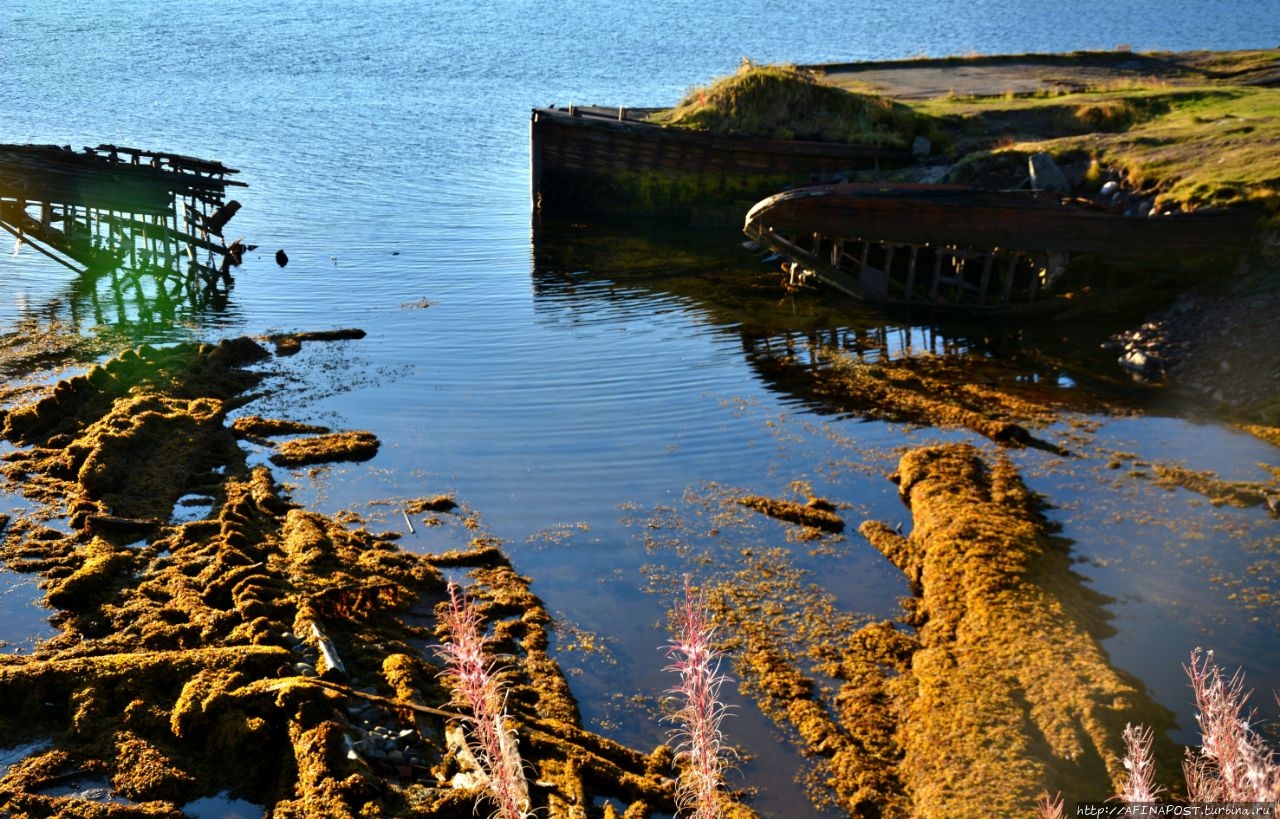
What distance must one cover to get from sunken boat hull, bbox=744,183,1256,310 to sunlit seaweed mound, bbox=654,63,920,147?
30.8 ft

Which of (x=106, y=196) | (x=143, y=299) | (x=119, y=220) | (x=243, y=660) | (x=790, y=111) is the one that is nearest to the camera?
(x=243, y=660)

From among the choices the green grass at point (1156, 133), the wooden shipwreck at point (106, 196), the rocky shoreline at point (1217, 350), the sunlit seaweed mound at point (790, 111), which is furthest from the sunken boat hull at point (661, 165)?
the rocky shoreline at point (1217, 350)

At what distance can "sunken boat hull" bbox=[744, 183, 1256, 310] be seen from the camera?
85.7 ft

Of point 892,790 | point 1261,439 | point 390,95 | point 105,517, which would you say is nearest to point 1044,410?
point 1261,439

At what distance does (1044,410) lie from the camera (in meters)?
21.6

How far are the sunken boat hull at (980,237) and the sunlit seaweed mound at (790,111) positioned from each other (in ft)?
30.8

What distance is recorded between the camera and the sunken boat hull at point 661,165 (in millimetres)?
38906

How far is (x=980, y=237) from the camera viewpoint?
27750mm

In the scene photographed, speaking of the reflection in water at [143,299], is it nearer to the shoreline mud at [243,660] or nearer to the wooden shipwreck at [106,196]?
the wooden shipwreck at [106,196]

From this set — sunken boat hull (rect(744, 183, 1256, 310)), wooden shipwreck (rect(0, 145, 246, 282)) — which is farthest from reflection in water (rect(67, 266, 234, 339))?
sunken boat hull (rect(744, 183, 1256, 310))

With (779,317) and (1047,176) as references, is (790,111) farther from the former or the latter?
(779,317)

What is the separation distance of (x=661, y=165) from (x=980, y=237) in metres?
15.6

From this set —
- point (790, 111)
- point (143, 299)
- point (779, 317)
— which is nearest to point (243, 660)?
point (779, 317)

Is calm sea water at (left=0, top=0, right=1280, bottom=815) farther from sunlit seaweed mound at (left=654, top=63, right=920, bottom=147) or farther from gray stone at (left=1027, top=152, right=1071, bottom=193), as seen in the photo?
gray stone at (left=1027, top=152, right=1071, bottom=193)
